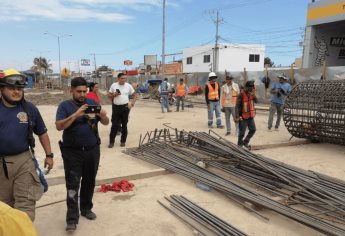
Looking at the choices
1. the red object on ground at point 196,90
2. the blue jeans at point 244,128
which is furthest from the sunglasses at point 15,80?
the red object on ground at point 196,90

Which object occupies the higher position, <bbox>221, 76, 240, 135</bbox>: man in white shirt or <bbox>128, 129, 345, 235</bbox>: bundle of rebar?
<bbox>221, 76, 240, 135</bbox>: man in white shirt

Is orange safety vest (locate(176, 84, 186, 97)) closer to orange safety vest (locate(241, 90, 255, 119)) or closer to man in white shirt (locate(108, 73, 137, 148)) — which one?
man in white shirt (locate(108, 73, 137, 148))

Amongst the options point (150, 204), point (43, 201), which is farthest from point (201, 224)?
point (43, 201)

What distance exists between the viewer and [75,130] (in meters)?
3.92

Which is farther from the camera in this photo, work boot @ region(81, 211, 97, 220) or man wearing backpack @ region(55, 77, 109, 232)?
work boot @ region(81, 211, 97, 220)

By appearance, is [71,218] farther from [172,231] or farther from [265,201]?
[265,201]

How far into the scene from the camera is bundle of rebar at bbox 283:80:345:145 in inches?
314

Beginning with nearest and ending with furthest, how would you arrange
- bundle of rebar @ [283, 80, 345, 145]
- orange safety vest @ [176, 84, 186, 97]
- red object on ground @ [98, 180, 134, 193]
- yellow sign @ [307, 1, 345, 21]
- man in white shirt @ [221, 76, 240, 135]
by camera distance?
red object on ground @ [98, 180, 134, 193]
bundle of rebar @ [283, 80, 345, 145]
man in white shirt @ [221, 76, 240, 135]
orange safety vest @ [176, 84, 186, 97]
yellow sign @ [307, 1, 345, 21]

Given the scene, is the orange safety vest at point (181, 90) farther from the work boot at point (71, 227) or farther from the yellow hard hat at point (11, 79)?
the yellow hard hat at point (11, 79)

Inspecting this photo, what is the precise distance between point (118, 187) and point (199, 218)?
5.42 ft

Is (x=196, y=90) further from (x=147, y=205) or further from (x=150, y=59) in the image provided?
(x=150, y=59)

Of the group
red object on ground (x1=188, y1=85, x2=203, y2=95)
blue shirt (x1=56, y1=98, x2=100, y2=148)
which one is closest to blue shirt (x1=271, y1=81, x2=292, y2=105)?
blue shirt (x1=56, y1=98, x2=100, y2=148)

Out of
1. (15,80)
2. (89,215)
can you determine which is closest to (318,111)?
(89,215)

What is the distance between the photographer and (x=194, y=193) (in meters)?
5.25
